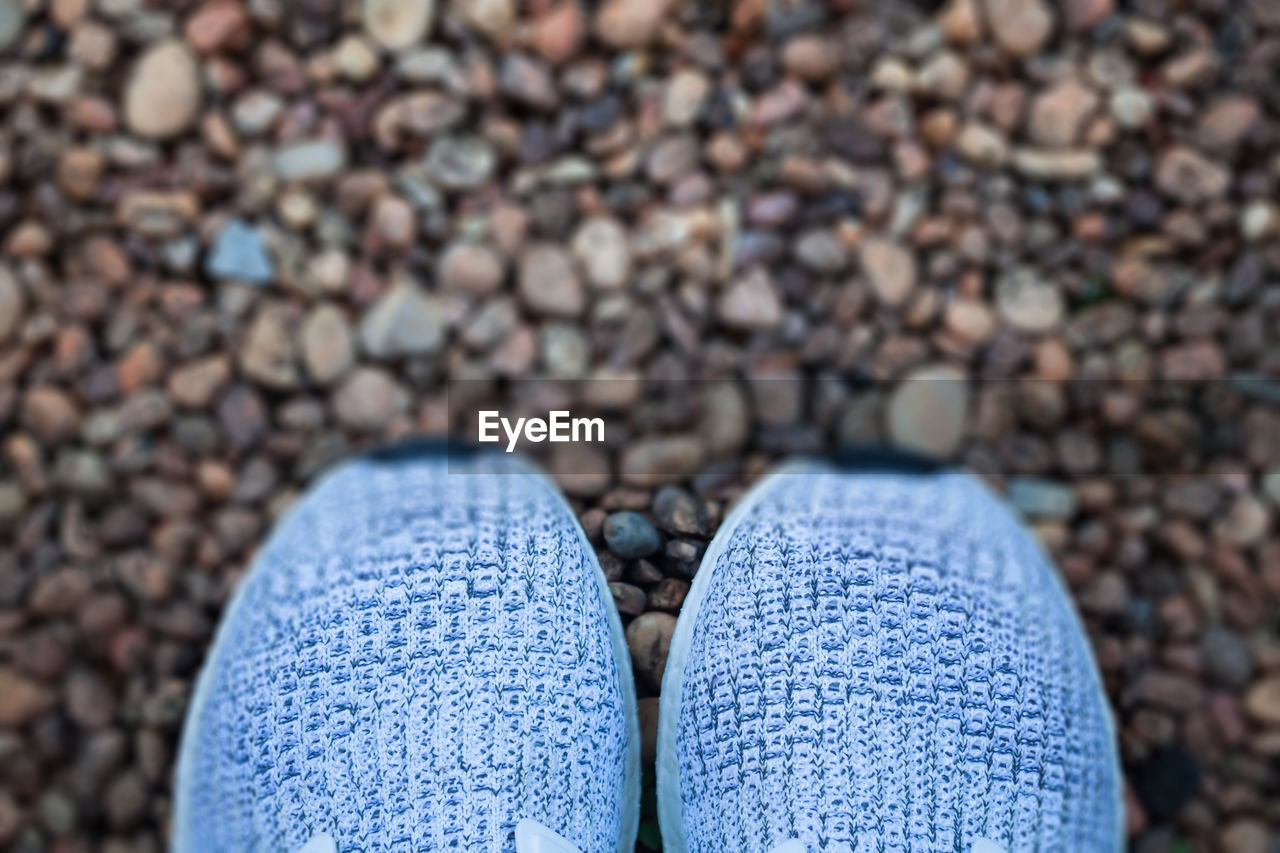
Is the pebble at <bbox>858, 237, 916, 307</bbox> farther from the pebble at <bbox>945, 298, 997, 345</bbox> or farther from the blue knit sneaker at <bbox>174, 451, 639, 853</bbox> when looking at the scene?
the blue knit sneaker at <bbox>174, 451, 639, 853</bbox>

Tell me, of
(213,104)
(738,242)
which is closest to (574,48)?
(738,242)

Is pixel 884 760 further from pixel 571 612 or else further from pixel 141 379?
pixel 141 379

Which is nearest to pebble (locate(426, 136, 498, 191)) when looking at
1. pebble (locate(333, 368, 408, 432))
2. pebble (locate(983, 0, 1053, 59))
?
pebble (locate(333, 368, 408, 432))

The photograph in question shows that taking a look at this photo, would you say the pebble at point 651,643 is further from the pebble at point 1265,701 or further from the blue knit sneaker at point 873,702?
the pebble at point 1265,701

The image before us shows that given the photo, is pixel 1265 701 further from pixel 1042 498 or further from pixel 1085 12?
pixel 1085 12

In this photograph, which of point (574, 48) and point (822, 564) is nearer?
point (822, 564)

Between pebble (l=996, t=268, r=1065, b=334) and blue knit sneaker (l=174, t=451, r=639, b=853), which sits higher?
pebble (l=996, t=268, r=1065, b=334)

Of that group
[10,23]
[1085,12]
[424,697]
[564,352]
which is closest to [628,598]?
[424,697]
